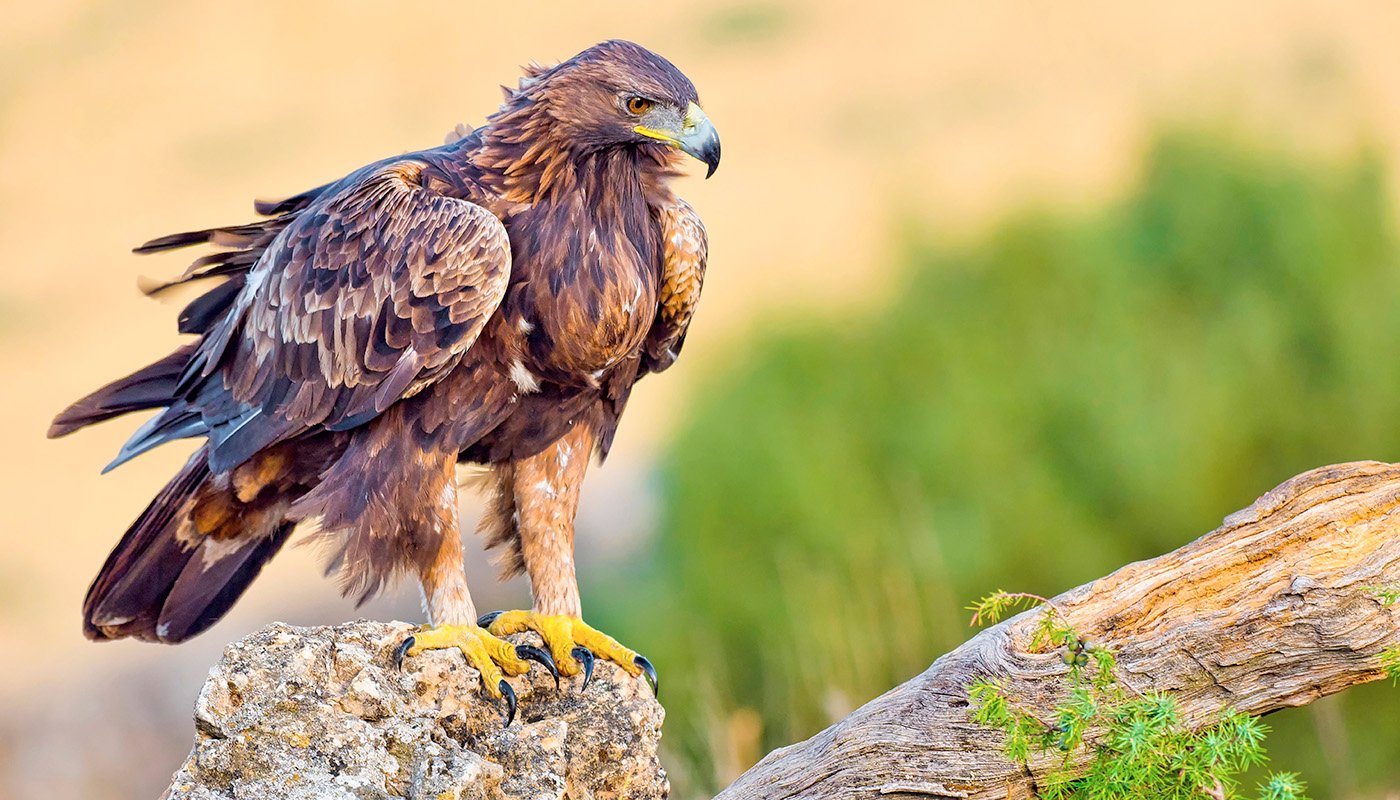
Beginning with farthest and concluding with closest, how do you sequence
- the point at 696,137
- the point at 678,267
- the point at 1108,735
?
the point at 678,267 < the point at 696,137 < the point at 1108,735

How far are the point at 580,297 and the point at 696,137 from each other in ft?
2.04

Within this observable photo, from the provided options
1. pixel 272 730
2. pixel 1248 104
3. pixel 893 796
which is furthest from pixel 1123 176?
pixel 272 730

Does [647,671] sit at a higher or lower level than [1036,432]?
lower

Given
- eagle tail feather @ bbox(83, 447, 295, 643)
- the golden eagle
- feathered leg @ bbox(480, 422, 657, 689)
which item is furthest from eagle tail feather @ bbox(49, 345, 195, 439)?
feathered leg @ bbox(480, 422, 657, 689)

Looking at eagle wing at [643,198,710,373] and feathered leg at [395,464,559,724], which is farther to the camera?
eagle wing at [643,198,710,373]

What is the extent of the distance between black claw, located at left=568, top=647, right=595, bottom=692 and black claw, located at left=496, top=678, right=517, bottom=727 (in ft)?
0.76

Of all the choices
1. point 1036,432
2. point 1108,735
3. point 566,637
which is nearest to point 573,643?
point 566,637

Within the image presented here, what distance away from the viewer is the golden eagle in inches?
195

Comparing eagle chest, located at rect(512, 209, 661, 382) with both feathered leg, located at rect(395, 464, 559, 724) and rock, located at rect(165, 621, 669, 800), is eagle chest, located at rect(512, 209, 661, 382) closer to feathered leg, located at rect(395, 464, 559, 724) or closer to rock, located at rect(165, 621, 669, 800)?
feathered leg, located at rect(395, 464, 559, 724)

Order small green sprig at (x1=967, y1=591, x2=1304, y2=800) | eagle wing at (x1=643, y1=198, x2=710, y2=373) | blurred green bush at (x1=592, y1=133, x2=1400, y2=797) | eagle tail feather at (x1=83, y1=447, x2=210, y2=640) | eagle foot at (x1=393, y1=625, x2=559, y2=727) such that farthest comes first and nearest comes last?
blurred green bush at (x1=592, y1=133, x2=1400, y2=797) < eagle tail feather at (x1=83, y1=447, x2=210, y2=640) < eagle wing at (x1=643, y1=198, x2=710, y2=373) < eagle foot at (x1=393, y1=625, x2=559, y2=727) < small green sprig at (x1=967, y1=591, x2=1304, y2=800)

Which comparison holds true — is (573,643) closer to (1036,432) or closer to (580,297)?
(580,297)

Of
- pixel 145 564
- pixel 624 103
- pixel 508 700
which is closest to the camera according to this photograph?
pixel 508 700

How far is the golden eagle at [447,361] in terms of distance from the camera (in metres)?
4.96

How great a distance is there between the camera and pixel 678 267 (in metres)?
5.36
